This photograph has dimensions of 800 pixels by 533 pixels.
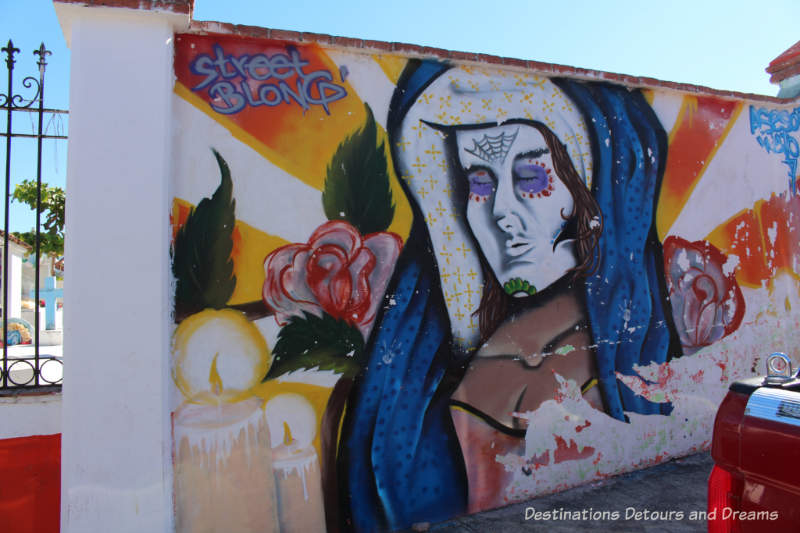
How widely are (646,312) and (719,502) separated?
8.90 feet

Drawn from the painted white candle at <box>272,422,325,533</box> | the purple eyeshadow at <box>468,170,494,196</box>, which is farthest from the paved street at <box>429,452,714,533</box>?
the purple eyeshadow at <box>468,170,494,196</box>

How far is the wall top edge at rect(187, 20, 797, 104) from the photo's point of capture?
3.42 metres

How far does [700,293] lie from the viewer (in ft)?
16.3

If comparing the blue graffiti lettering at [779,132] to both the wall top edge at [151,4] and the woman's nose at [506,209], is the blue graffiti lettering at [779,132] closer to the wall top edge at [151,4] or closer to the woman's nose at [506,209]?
the woman's nose at [506,209]

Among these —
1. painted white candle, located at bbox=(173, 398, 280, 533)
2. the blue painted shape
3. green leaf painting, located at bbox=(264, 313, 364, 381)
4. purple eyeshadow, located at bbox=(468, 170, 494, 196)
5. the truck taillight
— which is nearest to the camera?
the truck taillight

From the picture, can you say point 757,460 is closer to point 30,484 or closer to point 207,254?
point 207,254

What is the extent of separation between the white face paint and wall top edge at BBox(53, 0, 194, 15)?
Result: 194 cm

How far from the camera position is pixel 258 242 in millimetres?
3467

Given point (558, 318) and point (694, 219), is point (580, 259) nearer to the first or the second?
point (558, 318)

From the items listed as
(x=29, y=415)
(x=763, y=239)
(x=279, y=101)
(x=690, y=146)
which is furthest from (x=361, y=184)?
(x=763, y=239)

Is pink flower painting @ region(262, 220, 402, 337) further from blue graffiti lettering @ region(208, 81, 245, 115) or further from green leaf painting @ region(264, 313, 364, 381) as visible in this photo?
blue graffiti lettering @ region(208, 81, 245, 115)

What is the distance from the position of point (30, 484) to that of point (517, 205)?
3.74 meters

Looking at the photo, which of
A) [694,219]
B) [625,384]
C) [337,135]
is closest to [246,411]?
[337,135]

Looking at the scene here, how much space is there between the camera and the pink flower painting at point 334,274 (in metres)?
3.50
